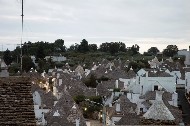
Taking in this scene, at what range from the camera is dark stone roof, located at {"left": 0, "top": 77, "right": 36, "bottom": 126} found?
395 inches

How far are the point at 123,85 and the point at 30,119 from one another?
53154 mm

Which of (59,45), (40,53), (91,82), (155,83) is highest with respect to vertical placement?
(59,45)

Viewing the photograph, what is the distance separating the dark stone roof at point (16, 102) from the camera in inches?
395

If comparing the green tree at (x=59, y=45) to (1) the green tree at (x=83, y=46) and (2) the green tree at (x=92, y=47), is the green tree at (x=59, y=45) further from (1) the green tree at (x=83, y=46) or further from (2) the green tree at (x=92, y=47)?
(2) the green tree at (x=92, y=47)

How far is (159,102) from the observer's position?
1396 inches

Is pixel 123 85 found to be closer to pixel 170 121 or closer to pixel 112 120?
pixel 112 120

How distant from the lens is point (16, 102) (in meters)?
10.5

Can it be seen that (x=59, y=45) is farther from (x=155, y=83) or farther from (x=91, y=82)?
(x=155, y=83)

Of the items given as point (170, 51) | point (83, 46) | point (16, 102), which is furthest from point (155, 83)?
point (83, 46)

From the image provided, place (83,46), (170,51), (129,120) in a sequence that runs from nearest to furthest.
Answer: (129,120) → (170,51) → (83,46)

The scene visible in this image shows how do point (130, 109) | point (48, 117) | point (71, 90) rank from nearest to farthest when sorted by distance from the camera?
point (48, 117) → point (130, 109) → point (71, 90)

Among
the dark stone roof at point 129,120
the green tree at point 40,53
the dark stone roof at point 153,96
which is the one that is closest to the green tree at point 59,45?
the green tree at point 40,53

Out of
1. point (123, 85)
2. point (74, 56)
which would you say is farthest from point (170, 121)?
point (74, 56)

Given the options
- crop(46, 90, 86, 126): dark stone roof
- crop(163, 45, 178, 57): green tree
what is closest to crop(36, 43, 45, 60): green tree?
crop(163, 45, 178, 57): green tree
